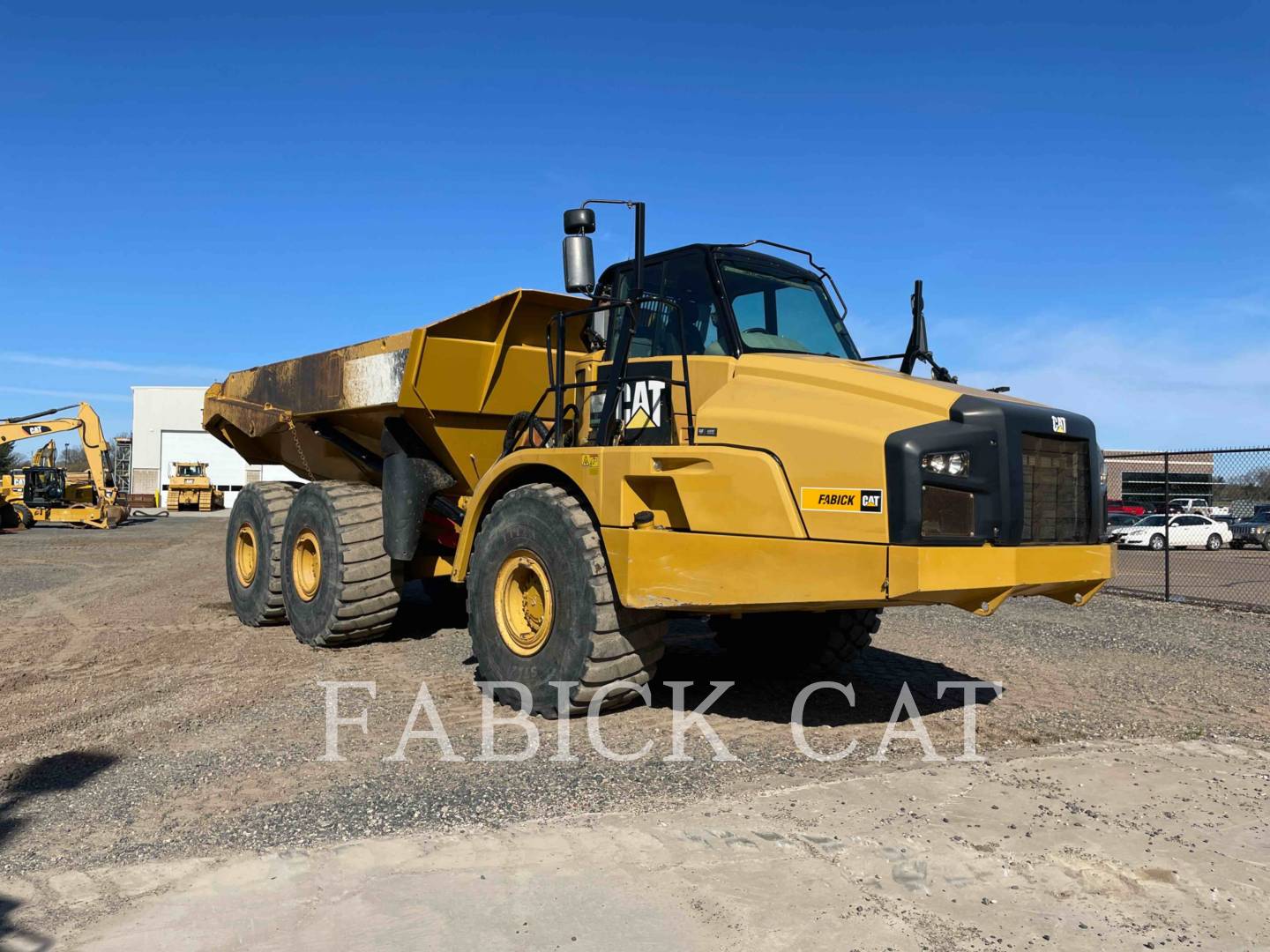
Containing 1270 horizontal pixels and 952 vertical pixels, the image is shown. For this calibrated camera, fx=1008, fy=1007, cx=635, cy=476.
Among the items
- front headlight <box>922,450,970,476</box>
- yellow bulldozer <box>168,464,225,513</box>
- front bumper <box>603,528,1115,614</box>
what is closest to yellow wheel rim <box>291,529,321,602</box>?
front bumper <box>603,528,1115,614</box>

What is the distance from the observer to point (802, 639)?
7.13 meters

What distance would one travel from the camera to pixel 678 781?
472 cm

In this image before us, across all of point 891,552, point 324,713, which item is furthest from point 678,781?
point 324,713

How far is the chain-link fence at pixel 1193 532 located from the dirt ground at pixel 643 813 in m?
1.62

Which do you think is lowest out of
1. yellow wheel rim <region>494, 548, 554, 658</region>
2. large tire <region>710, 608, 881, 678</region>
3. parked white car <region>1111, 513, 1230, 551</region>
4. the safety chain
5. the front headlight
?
parked white car <region>1111, 513, 1230, 551</region>

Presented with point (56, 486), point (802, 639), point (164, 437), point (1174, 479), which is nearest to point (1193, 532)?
point (1174, 479)

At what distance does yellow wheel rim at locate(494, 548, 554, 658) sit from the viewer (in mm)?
6090

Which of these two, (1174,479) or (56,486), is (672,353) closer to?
(1174,479)

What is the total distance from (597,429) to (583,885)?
9.96 ft

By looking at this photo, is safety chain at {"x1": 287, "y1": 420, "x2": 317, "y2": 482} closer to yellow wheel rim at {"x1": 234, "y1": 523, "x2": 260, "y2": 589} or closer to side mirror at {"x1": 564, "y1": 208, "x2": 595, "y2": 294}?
yellow wheel rim at {"x1": 234, "y1": 523, "x2": 260, "y2": 589}

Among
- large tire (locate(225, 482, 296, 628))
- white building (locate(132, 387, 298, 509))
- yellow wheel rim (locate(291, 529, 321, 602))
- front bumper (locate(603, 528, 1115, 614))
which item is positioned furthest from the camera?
white building (locate(132, 387, 298, 509))

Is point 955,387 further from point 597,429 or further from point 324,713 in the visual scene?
point 324,713

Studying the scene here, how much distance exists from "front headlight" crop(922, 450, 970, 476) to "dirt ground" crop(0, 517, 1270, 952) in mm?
1470

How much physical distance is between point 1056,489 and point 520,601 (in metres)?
3.17
